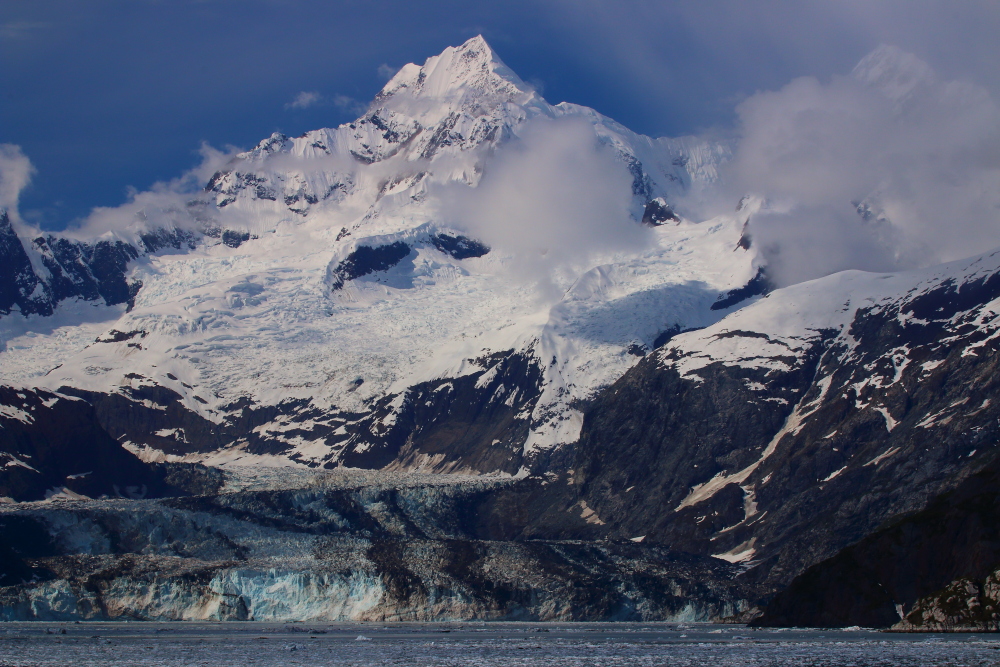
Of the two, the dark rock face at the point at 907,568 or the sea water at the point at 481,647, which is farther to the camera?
the dark rock face at the point at 907,568

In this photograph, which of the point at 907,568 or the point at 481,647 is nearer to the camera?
the point at 481,647

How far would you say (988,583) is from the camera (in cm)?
13200

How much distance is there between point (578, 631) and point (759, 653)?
5537cm

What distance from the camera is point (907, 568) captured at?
538 ft

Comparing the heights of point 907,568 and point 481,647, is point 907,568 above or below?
above

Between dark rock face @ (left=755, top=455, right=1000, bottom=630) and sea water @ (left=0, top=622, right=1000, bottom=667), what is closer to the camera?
sea water @ (left=0, top=622, right=1000, bottom=667)

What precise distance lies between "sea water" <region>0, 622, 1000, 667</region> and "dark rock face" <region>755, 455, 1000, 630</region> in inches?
236

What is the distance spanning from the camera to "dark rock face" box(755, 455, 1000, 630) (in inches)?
5989

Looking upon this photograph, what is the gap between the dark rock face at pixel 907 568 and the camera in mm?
152125

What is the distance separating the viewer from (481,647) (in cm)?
14562

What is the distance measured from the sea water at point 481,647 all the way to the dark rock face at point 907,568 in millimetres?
Answer: 5983

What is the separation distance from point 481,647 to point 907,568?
59711 millimetres

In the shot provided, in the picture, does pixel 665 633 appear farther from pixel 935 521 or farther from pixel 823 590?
pixel 935 521

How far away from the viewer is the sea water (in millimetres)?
120000
